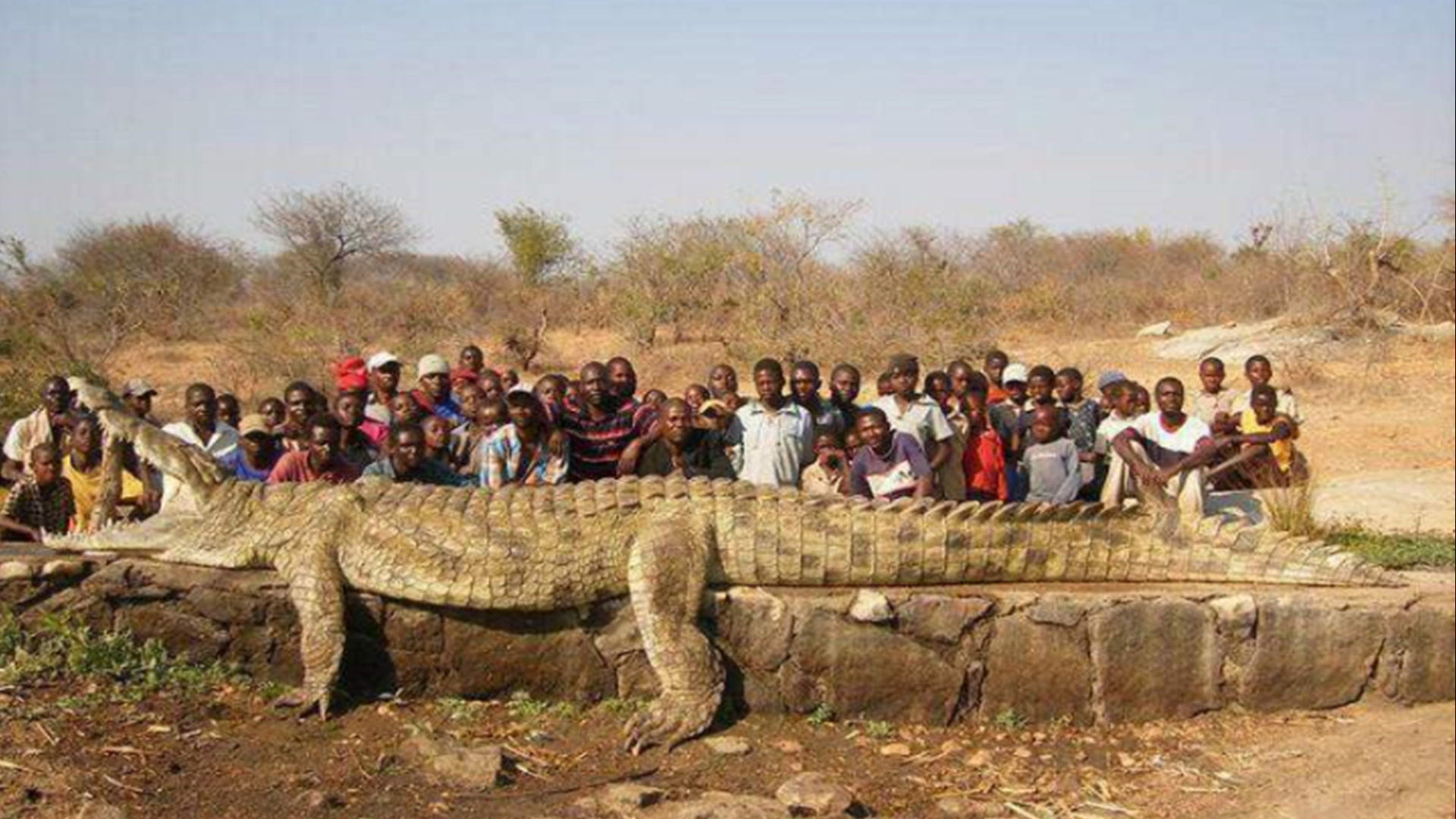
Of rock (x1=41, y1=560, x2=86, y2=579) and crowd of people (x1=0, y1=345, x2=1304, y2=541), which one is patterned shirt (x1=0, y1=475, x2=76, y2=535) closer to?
crowd of people (x1=0, y1=345, x2=1304, y2=541)

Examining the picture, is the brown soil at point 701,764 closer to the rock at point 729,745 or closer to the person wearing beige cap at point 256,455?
the rock at point 729,745

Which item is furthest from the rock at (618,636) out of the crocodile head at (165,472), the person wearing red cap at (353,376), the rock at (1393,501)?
the rock at (1393,501)

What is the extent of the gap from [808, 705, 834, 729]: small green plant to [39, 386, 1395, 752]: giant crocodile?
17.5 inches

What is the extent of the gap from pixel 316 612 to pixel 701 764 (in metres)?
1.72

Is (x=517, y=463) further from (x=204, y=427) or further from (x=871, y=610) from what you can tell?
(x=871, y=610)

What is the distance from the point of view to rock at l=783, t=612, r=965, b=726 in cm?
518

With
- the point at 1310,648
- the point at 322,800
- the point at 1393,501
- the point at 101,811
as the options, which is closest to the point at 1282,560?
the point at 1310,648

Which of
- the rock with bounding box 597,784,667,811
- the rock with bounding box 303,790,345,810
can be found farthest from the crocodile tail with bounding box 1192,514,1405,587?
the rock with bounding box 303,790,345,810

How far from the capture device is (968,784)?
15.4ft

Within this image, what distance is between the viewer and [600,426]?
21.8ft

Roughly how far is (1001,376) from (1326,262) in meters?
13.5

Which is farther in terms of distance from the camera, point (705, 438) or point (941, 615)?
point (705, 438)

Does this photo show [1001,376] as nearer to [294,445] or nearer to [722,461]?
[722,461]

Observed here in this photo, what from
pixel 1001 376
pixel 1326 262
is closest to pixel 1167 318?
pixel 1326 262
